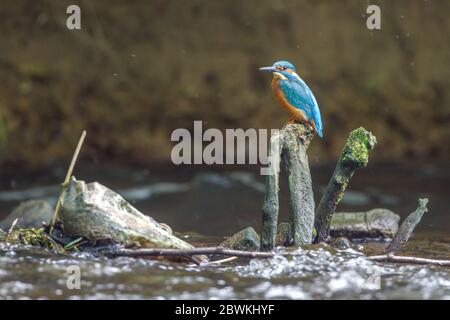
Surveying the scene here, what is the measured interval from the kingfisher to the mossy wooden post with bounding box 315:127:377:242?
0.26 m

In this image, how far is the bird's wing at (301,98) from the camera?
4.33 meters

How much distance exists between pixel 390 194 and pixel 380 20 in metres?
1.82

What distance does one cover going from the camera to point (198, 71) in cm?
824

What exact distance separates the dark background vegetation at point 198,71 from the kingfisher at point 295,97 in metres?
3.85

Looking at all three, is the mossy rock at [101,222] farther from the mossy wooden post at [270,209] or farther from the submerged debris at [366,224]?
the submerged debris at [366,224]

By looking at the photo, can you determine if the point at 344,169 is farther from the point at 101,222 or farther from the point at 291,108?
the point at 101,222

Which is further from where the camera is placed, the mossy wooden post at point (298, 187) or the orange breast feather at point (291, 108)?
the orange breast feather at point (291, 108)

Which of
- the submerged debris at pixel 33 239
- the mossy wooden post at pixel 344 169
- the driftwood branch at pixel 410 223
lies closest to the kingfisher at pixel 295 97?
the mossy wooden post at pixel 344 169

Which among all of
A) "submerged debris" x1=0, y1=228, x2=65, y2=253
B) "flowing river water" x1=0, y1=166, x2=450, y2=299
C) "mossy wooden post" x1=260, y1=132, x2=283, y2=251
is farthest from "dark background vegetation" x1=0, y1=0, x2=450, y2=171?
"mossy wooden post" x1=260, y1=132, x2=283, y2=251

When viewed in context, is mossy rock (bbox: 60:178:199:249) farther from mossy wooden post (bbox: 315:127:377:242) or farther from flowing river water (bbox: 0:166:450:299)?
mossy wooden post (bbox: 315:127:377:242)

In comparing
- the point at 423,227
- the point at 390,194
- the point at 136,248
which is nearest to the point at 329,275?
the point at 136,248

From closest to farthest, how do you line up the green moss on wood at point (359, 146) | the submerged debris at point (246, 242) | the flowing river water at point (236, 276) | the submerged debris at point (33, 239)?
the flowing river water at point (236, 276) → the submerged debris at point (33, 239) → the green moss on wood at point (359, 146) → the submerged debris at point (246, 242)

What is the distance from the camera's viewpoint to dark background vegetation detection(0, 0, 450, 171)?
8.17m
